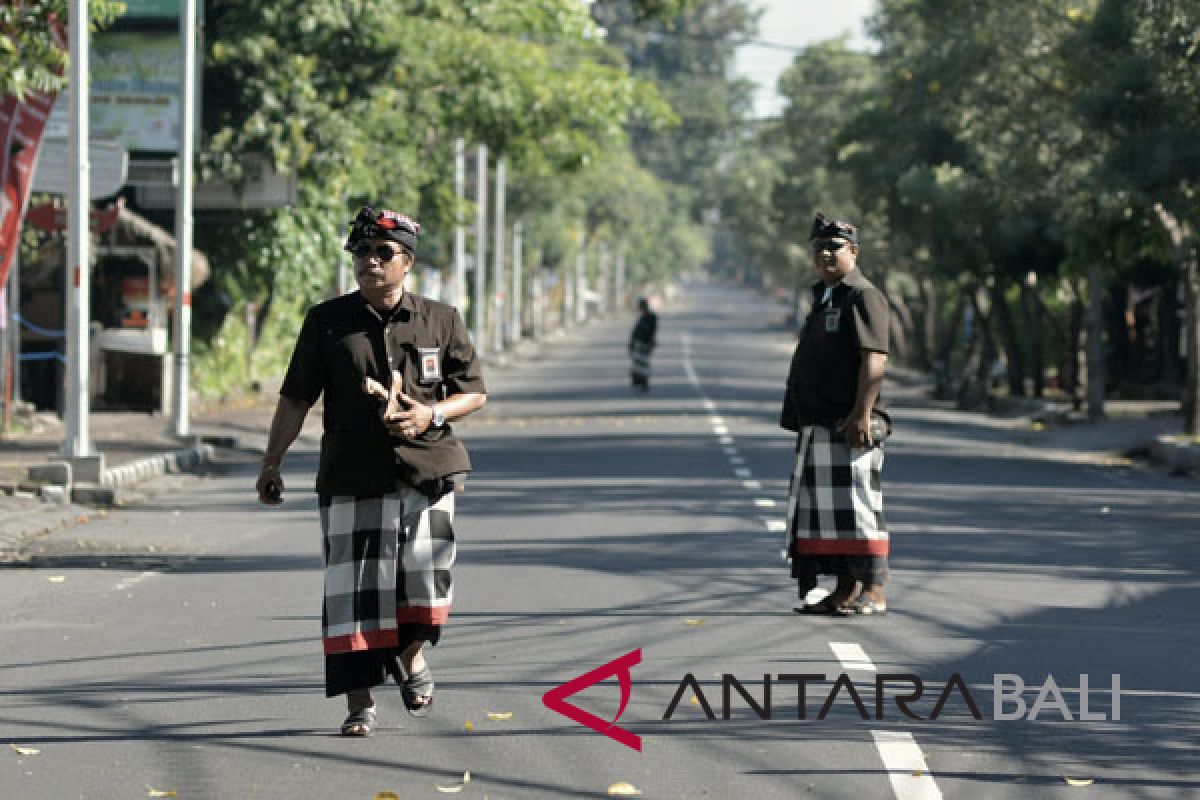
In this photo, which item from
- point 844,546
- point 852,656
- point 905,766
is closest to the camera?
point 905,766

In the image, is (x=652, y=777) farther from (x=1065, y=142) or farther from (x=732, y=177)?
(x=732, y=177)

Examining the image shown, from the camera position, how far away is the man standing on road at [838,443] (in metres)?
10.9

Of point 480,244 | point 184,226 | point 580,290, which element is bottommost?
point 580,290

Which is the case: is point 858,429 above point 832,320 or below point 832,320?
below

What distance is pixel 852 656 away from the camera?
380 inches

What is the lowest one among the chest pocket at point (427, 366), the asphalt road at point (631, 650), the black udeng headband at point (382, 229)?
the asphalt road at point (631, 650)

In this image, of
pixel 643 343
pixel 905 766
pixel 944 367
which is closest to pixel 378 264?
pixel 905 766

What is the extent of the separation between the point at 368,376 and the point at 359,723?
1230mm

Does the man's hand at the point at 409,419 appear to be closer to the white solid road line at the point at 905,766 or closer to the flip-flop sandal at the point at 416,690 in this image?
the flip-flop sandal at the point at 416,690

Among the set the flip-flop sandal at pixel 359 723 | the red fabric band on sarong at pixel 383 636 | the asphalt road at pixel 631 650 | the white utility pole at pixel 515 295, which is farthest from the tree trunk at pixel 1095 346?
the white utility pole at pixel 515 295

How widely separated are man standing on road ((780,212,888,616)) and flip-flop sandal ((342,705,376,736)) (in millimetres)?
3758

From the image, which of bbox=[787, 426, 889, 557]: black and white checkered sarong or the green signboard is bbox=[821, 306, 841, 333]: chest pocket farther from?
the green signboard

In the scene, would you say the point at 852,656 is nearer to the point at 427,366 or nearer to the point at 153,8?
the point at 427,366

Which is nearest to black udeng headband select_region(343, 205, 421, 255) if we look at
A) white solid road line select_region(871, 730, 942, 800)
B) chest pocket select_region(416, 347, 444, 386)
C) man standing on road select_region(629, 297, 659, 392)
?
chest pocket select_region(416, 347, 444, 386)
